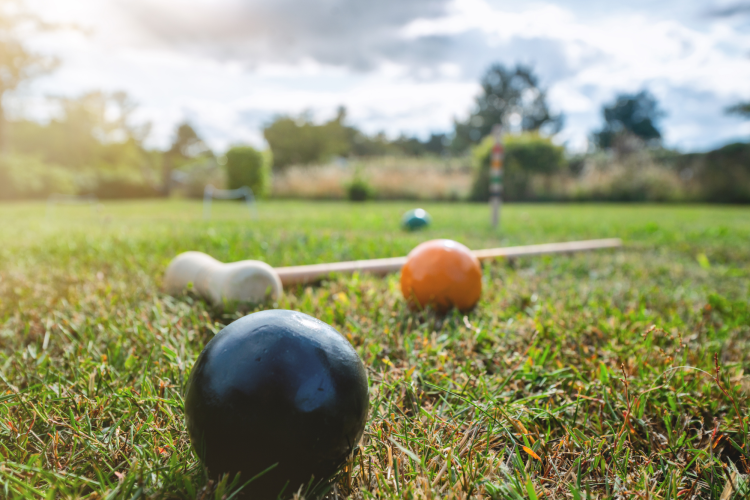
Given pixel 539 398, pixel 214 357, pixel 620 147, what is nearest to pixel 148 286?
pixel 214 357

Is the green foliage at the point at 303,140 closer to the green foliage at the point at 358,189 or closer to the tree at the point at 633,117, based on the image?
the green foliage at the point at 358,189

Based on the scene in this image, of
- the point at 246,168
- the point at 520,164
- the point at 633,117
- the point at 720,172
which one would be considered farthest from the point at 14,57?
the point at 633,117

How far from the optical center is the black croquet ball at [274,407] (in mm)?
894

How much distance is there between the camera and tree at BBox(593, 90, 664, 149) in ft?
135

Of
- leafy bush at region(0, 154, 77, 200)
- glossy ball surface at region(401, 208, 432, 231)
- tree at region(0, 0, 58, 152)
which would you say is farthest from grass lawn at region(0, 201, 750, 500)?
tree at region(0, 0, 58, 152)

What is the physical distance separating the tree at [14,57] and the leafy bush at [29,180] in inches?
283

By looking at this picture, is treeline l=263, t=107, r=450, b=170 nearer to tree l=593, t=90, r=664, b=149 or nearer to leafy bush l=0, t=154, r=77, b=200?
leafy bush l=0, t=154, r=77, b=200

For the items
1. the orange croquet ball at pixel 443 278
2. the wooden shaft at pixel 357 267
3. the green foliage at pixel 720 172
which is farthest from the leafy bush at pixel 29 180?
the green foliage at pixel 720 172

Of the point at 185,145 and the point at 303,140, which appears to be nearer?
the point at 303,140

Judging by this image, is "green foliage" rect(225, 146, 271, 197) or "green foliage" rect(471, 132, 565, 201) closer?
"green foliage" rect(225, 146, 271, 197)

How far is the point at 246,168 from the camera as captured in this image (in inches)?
619

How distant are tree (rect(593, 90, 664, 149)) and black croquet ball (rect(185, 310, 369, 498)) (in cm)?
4618

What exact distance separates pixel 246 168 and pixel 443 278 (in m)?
14.7

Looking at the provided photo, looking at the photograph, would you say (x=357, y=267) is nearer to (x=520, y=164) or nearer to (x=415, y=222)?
(x=415, y=222)
